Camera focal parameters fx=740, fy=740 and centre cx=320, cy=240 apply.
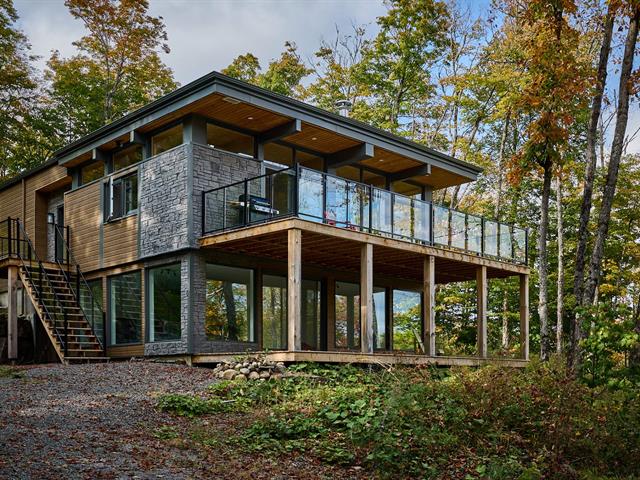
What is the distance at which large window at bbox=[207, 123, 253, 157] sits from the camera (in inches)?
674

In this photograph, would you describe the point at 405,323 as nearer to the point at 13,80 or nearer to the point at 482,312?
the point at 482,312

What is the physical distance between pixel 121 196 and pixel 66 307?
3.06m

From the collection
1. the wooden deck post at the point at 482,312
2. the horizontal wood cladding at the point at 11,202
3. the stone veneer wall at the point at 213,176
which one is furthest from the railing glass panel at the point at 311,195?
the horizontal wood cladding at the point at 11,202

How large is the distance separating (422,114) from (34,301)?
67.3ft

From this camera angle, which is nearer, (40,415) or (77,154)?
(40,415)

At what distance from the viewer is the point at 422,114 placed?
33.4m

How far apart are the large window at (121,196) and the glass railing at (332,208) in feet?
8.94

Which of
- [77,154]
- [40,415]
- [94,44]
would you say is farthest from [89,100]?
[40,415]

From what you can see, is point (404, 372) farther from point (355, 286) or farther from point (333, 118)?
point (355, 286)

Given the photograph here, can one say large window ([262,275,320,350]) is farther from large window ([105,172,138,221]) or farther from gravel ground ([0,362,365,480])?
gravel ground ([0,362,365,480])

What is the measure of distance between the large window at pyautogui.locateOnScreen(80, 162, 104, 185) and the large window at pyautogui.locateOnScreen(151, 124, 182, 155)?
2672 mm

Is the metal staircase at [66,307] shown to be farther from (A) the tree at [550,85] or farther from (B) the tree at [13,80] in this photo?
(B) the tree at [13,80]

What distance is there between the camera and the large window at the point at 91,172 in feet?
65.3

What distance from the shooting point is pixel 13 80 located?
30297mm
